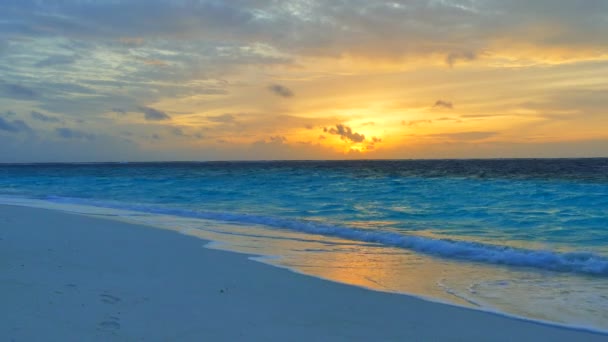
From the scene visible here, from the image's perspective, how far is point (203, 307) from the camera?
5262mm

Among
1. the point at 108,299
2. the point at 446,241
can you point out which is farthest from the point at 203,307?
the point at 446,241

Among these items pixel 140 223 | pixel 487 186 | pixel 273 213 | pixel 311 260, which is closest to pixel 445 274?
pixel 311 260

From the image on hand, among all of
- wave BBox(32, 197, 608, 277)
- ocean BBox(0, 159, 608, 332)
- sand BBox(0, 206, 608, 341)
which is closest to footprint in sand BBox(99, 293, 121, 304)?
sand BBox(0, 206, 608, 341)

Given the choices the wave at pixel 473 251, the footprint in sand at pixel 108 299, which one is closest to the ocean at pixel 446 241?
the wave at pixel 473 251

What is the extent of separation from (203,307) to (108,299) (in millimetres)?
975

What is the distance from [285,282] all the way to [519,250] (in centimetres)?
531

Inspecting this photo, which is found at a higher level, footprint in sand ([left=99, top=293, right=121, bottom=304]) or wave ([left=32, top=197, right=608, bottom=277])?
footprint in sand ([left=99, top=293, right=121, bottom=304])

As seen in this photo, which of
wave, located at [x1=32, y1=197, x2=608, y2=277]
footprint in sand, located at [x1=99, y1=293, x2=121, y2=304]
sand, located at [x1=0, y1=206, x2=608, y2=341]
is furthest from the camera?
wave, located at [x1=32, y1=197, x2=608, y2=277]

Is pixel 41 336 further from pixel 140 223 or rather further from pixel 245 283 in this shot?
pixel 140 223

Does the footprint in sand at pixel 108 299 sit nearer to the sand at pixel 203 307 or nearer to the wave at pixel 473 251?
the sand at pixel 203 307

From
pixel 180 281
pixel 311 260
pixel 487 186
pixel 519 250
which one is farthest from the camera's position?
pixel 487 186

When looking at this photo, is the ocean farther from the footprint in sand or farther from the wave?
the footprint in sand

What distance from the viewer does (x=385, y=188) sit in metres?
28.2

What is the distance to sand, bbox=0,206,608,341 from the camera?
4.45m
